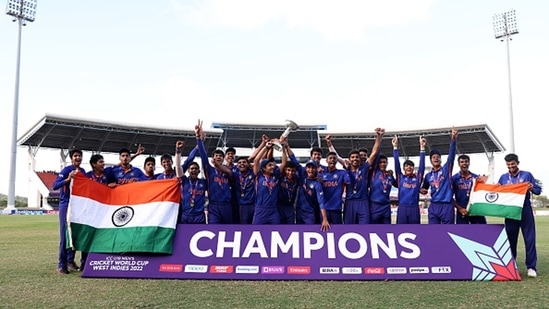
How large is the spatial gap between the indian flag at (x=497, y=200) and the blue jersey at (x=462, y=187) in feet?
0.73

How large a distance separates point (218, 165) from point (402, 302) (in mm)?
Answer: 3664

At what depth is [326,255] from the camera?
5.96 metres

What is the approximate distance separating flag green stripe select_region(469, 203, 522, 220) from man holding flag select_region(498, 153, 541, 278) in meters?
0.16

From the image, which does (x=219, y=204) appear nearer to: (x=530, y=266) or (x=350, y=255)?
(x=350, y=255)

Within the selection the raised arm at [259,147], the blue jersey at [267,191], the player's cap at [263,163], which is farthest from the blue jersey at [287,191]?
the raised arm at [259,147]

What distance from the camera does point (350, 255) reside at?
19.5ft

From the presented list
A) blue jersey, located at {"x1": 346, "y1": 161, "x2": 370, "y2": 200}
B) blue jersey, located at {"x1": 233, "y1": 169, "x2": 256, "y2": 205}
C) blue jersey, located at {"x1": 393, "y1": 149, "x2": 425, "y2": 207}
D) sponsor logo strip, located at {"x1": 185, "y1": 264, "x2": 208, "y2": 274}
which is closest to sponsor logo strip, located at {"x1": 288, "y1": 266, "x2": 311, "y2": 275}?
sponsor logo strip, located at {"x1": 185, "y1": 264, "x2": 208, "y2": 274}

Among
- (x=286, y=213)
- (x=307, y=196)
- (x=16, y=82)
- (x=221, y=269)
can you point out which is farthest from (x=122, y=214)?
(x=16, y=82)

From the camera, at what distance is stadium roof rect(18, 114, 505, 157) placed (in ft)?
132

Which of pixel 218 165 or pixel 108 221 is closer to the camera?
pixel 108 221

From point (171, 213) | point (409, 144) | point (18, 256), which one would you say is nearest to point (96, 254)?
point (171, 213)

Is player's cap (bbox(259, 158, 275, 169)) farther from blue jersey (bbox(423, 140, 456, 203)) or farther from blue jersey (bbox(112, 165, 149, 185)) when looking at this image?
blue jersey (bbox(423, 140, 456, 203))

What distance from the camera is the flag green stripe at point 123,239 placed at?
611 centimetres

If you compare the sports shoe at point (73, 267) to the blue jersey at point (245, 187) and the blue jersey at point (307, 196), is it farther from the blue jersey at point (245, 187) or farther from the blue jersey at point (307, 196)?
the blue jersey at point (307, 196)
